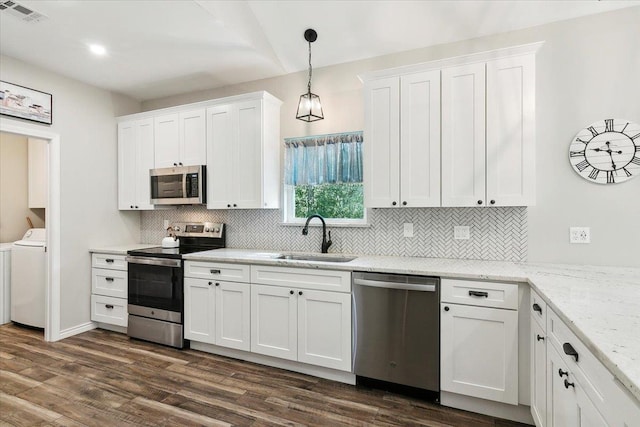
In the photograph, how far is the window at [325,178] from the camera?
3.20 metres

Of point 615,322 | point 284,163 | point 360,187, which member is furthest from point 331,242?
point 615,322

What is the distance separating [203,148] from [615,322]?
343cm

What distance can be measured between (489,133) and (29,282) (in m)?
4.93

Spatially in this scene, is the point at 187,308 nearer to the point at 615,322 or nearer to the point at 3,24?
the point at 3,24

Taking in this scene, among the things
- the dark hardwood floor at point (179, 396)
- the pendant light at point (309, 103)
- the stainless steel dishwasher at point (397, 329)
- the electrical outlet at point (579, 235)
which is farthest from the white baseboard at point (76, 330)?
the electrical outlet at point (579, 235)

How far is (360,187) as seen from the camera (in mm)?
3256

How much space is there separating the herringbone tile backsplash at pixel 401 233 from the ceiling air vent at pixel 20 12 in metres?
2.15

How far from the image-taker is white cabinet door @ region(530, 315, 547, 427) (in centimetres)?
173

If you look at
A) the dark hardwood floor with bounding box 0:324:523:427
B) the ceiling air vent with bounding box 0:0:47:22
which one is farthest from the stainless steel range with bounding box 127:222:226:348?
the ceiling air vent with bounding box 0:0:47:22

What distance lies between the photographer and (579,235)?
249 cm

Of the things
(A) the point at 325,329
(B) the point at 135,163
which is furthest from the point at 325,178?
(B) the point at 135,163

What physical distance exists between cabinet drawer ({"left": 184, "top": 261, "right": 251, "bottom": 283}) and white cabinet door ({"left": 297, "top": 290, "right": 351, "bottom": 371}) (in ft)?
1.83

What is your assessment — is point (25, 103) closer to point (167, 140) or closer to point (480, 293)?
point (167, 140)

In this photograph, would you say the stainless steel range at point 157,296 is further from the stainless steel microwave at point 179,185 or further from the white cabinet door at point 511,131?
the white cabinet door at point 511,131
